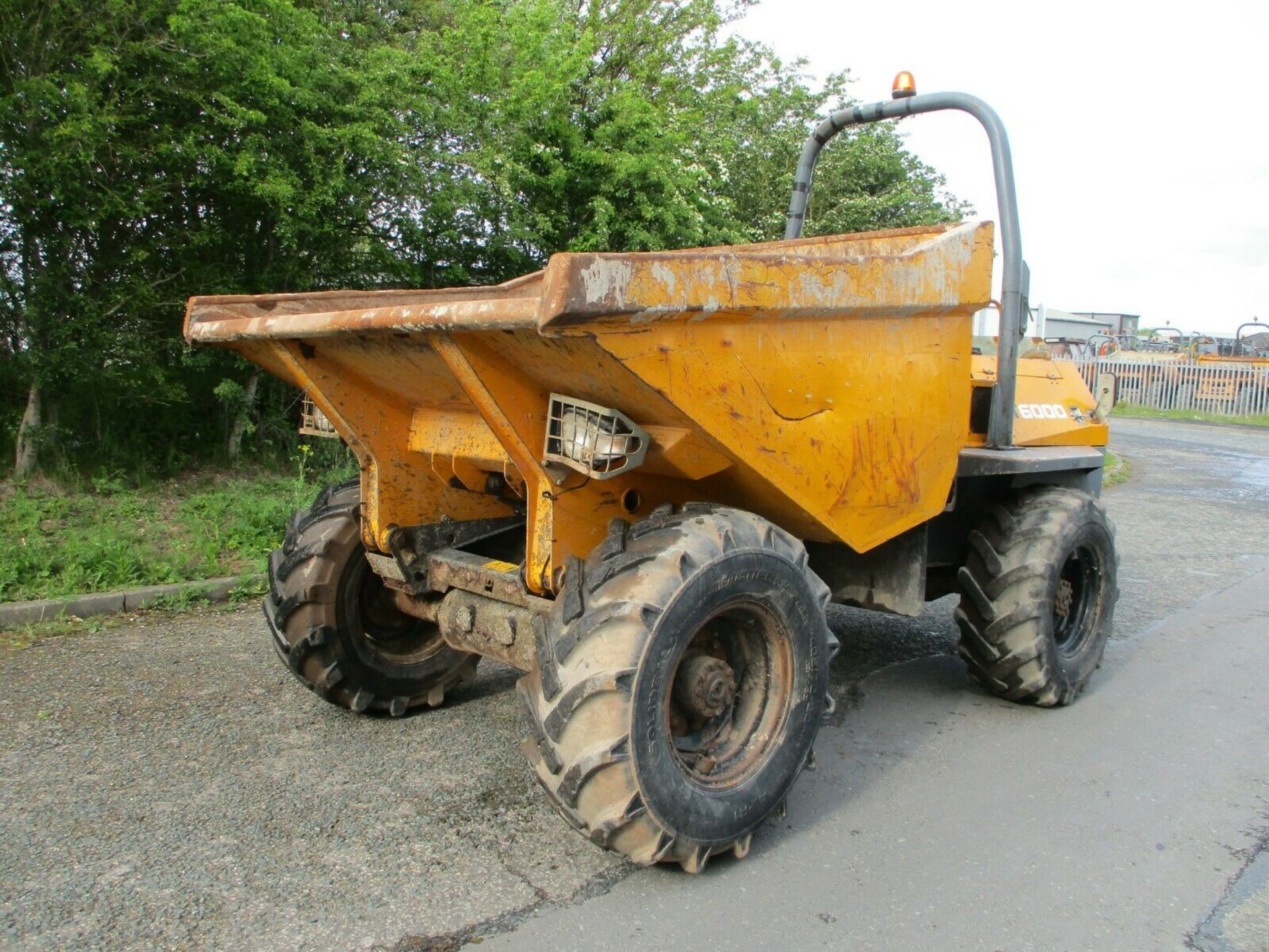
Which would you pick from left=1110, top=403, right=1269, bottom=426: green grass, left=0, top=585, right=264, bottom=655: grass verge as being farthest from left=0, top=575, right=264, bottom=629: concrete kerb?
left=1110, top=403, right=1269, bottom=426: green grass

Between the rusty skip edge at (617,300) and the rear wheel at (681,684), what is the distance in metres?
0.72

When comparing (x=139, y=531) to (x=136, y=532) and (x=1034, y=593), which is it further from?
(x=1034, y=593)

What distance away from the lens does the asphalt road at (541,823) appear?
2854 millimetres

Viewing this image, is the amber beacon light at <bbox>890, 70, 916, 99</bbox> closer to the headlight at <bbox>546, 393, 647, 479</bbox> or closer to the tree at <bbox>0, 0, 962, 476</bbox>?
the headlight at <bbox>546, 393, 647, 479</bbox>

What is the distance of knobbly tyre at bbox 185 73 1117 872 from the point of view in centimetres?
285

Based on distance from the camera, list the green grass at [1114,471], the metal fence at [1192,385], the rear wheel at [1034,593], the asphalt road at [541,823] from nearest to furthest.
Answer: the asphalt road at [541,823] → the rear wheel at [1034,593] → the green grass at [1114,471] → the metal fence at [1192,385]

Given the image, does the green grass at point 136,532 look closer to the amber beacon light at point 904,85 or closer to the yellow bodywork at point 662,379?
the yellow bodywork at point 662,379

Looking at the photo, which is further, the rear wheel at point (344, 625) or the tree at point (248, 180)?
the tree at point (248, 180)

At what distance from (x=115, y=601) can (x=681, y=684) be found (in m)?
3.99

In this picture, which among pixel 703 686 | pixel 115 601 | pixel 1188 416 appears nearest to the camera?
pixel 703 686

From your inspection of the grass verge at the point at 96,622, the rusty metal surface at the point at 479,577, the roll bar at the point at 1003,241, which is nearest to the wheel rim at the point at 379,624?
the rusty metal surface at the point at 479,577

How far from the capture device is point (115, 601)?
579 centimetres

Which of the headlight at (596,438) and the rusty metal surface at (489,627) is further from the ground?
the headlight at (596,438)

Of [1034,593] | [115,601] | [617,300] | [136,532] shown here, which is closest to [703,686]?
[617,300]
